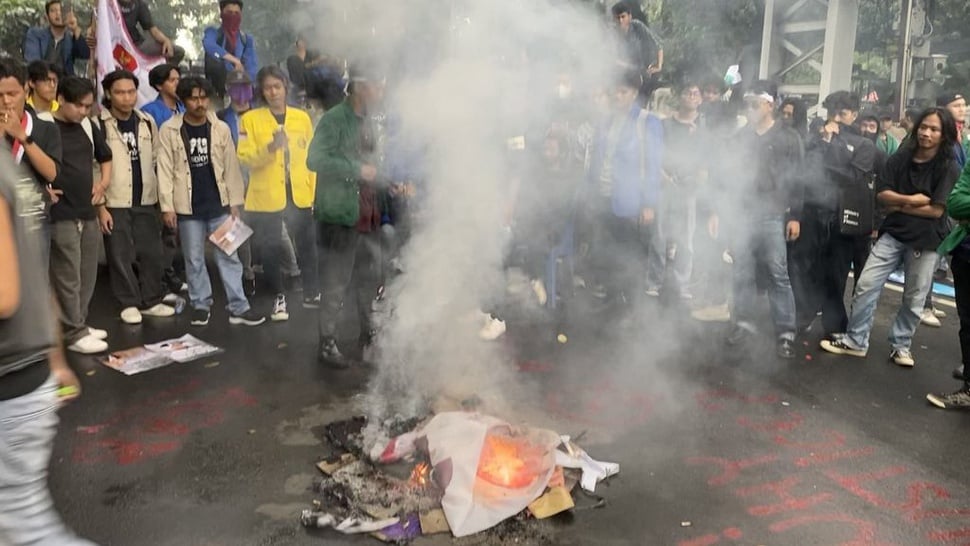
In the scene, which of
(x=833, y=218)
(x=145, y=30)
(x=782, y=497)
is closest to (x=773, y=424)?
(x=782, y=497)

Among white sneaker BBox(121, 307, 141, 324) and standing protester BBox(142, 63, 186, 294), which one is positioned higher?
standing protester BBox(142, 63, 186, 294)

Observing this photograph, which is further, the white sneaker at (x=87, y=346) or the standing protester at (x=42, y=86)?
the standing protester at (x=42, y=86)

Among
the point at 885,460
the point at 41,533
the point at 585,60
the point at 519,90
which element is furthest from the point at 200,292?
the point at 885,460

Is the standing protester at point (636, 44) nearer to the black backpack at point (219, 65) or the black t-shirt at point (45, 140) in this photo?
the black backpack at point (219, 65)

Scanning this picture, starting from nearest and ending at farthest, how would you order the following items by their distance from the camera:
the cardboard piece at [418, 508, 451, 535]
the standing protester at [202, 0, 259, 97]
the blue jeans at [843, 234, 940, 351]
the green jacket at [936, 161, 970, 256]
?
the cardboard piece at [418, 508, 451, 535] < the green jacket at [936, 161, 970, 256] < the blue jeans at [843, 234, 940, 351] < the standing protester at [202, 0, 259, 97]

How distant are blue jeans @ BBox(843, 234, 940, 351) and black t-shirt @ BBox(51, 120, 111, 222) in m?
5.89

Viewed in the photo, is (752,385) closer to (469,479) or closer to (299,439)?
(469,479)

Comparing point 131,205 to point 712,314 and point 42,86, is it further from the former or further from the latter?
point 712,314

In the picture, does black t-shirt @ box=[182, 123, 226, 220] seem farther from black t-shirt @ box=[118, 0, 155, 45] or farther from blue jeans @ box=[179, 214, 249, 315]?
black t-shirt @ box=[118, 0, 155, 45]

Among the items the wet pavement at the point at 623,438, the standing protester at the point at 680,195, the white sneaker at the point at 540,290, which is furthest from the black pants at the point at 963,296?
the white sneaker at the point at 540,290

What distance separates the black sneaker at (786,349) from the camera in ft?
18.5

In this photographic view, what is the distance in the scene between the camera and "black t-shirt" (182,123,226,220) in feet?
18.9

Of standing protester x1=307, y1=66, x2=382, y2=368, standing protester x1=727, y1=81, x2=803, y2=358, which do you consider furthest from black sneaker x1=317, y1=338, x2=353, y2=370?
standing protester x1=727, y1=81, x2=803, y2=358

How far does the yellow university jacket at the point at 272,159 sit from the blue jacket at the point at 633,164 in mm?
2433
